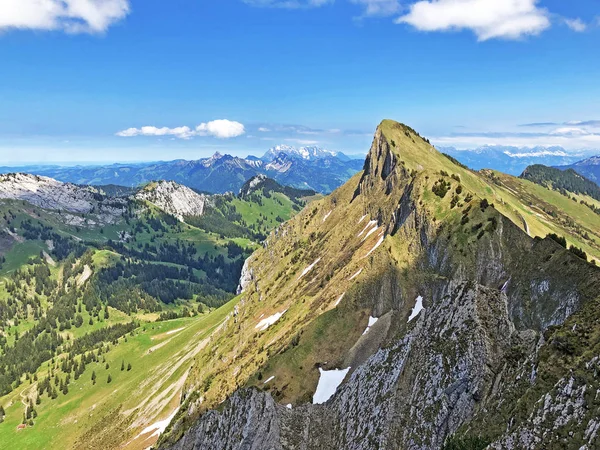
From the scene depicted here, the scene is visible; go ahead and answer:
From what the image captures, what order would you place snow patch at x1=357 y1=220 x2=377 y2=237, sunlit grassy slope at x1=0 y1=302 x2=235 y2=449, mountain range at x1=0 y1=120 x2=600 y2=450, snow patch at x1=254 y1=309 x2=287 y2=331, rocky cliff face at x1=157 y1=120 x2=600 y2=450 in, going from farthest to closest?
sunlit grassy slope at x1=0 y1=302 x2=235 y2=449
snow patch at x1=357 y1=220 x2=377 y2=237
snow patch at x1=254 y1=309 x2=287 y2=331
mountain range at x1=0 y1=120 x2=600 y2=450
rocky cliff face at x1=157 y1=120 x2=600 y2=450

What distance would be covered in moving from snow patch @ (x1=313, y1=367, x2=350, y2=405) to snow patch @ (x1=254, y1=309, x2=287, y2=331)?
156ft

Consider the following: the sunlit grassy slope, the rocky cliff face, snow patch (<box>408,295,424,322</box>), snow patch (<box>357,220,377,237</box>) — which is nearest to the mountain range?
the rocky cliff face

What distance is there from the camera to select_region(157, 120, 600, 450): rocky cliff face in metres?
24.6

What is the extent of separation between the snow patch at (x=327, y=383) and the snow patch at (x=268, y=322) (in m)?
47.5

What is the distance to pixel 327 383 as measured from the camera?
62.6 meters

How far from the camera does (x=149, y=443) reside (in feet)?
350

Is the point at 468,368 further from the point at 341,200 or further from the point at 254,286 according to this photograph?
the point at 254,286

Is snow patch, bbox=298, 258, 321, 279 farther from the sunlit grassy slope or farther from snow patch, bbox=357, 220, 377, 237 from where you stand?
the sunlit grassy slope

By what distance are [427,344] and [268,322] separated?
268 feet

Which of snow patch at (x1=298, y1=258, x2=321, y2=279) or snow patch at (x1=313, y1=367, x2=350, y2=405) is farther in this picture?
snow patch at (x1=298, y1=258, x2=321, y2=279)

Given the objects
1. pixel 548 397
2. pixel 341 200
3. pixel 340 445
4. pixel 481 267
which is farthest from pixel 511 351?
pixel 341 200

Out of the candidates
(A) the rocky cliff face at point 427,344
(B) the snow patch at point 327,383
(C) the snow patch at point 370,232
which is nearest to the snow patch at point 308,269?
(A) the rocky cliff face at point 427,344

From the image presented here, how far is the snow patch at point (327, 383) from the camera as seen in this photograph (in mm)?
58531

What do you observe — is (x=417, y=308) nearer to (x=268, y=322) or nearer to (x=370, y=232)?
(x=370, y=232)
